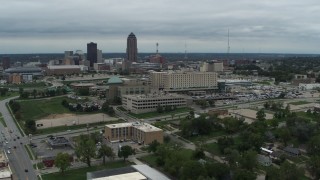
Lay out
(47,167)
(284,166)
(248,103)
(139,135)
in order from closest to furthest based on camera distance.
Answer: (284,166)
(47,167)
(139,135)
(248,103)

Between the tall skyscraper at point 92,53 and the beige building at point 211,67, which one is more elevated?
the tall skyscraper at point 92,53

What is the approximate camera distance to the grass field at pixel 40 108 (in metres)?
53.9

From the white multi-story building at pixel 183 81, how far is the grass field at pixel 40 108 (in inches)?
767

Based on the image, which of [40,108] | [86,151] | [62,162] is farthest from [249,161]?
[40,108]

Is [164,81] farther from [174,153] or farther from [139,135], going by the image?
[174,153]

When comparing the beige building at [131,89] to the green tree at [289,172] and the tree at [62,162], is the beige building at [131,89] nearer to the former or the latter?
the tree at [62,162]

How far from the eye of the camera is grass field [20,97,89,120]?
53.9 meters

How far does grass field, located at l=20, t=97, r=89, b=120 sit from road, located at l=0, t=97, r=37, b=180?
289 cm

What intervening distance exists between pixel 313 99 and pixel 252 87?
58.5 feet

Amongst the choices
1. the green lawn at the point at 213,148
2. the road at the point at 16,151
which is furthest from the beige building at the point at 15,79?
the green lawn at the point at 213,148

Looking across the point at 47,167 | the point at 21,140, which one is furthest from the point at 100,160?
the point at 21,140

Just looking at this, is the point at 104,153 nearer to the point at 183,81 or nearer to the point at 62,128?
the point at 62,128

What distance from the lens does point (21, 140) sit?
133 feet

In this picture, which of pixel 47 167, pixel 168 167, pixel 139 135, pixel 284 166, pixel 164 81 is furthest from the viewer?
pixel 164 81
